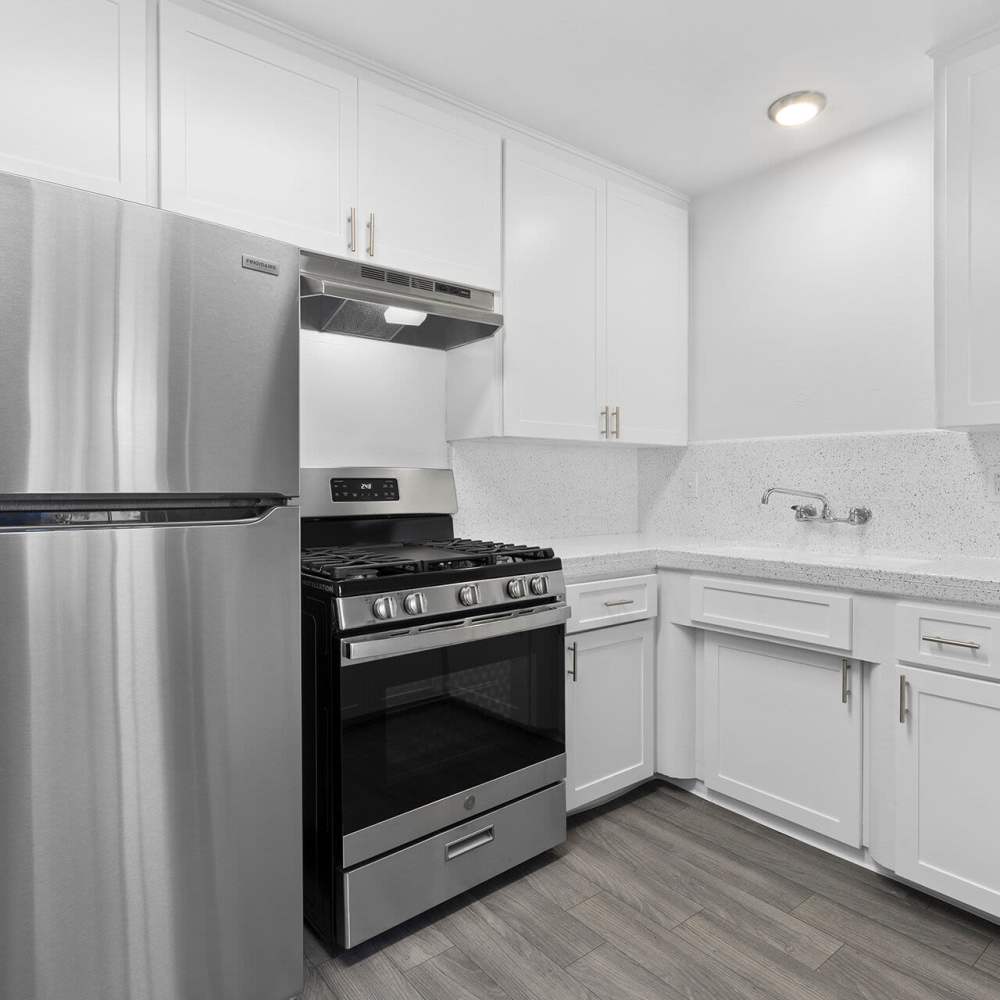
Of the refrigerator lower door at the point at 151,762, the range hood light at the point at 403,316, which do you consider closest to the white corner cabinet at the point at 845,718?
the range hood light at the point at 403,316

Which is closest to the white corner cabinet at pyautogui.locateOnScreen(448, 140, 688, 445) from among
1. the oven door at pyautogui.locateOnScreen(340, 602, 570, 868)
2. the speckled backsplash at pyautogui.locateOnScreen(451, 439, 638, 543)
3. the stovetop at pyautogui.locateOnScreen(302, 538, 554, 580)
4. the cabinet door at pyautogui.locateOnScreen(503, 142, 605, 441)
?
the cabinet door at pyautogui.locateOnScreen(503, 142, 605, 441)

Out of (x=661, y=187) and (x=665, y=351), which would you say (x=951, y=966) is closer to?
(x=665, y=351)

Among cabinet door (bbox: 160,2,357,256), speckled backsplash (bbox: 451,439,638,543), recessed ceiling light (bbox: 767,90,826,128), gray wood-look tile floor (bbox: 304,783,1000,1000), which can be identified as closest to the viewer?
gray wood-look tile floor (bbox: 304,783,1000,1000)

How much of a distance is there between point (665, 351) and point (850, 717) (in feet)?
5.22

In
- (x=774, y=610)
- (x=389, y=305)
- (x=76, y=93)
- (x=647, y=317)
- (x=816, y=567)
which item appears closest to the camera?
(x=76, y=93)

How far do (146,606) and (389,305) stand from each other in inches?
43.3

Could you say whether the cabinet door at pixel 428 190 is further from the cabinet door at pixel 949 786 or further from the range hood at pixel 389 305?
the cabinet door at pixel 949 786

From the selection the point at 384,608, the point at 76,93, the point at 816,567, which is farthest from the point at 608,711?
the point at 76,93

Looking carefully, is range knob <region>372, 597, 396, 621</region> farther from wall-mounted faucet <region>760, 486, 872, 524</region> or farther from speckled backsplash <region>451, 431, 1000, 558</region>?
wall-mounted faucet <region>760, 486, 872, 524</region>

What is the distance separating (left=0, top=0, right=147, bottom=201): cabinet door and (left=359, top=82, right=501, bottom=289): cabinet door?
60 centimetres

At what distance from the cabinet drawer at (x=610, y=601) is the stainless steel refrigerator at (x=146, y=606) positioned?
1.06 metres

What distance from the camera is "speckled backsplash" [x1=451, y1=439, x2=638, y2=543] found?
106 inches

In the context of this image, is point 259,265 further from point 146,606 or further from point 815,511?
point 815,511

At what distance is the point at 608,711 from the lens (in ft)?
7.89
